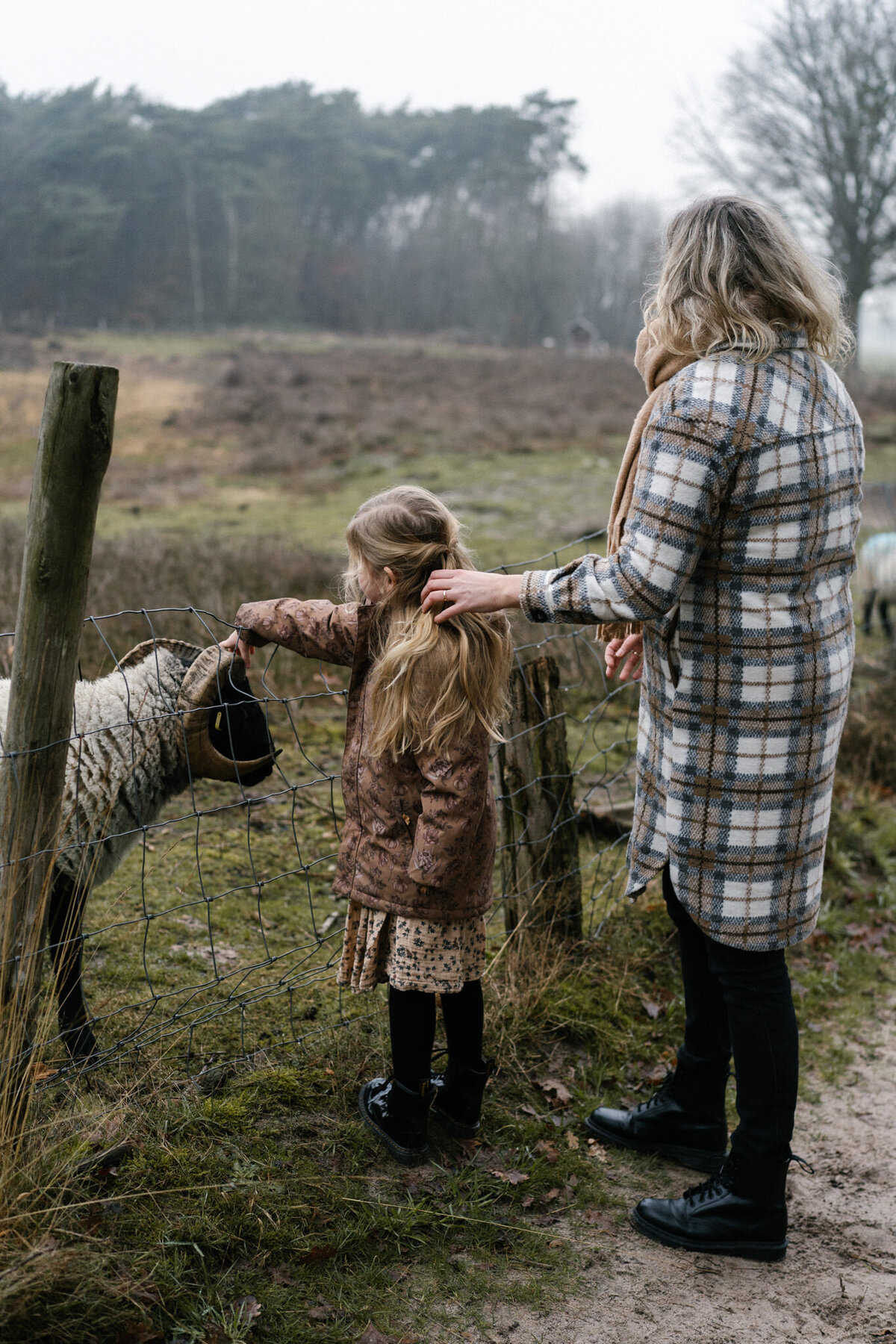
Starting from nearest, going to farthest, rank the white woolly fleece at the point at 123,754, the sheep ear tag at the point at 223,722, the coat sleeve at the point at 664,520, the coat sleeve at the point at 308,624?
the coat sleeve at the point at 664,520, the coat sleeve at the point at 308,624, the sheep ear tag at the point at 223,722, the white woolly fleece at the point at 123,754

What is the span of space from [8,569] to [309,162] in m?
49.4

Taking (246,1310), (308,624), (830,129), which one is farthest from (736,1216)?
(830,129)

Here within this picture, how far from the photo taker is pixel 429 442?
18.5 m

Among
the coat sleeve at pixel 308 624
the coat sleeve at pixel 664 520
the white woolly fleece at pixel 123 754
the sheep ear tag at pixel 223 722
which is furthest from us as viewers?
the white woolly fleece at pixel 123 754

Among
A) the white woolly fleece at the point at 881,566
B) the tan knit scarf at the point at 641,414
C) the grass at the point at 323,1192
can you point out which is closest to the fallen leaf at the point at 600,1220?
the grass at the point at 323,1192

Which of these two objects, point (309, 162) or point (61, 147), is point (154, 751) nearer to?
point (61, 147)

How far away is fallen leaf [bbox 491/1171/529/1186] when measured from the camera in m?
2.52

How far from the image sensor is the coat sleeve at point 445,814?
2.19m

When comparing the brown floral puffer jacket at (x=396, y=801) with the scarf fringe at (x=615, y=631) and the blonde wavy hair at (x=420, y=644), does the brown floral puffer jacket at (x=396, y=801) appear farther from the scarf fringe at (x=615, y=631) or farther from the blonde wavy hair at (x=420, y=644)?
the scarf fringe at (x=615, y=631)

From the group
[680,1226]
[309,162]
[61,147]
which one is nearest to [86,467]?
[680,1226]

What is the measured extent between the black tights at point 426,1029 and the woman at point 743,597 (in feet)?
2.08

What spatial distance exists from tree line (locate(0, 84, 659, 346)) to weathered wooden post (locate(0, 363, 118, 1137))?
4335 centimetres

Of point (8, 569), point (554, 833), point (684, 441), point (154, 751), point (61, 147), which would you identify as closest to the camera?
point (684, 441)

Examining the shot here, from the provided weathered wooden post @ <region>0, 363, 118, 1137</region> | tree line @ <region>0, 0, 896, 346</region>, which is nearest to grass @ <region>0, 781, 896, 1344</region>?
weathered wooden post @ <region>0, 363, 118, 1137</region>
